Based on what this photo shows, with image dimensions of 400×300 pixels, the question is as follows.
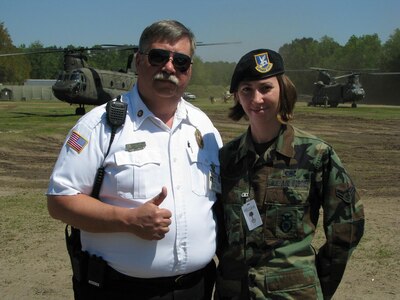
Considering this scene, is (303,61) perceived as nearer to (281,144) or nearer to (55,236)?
(55,236)

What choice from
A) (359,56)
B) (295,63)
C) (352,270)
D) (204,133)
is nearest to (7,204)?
(352,270)

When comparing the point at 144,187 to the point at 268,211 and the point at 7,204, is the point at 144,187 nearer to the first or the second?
the point at 268,211

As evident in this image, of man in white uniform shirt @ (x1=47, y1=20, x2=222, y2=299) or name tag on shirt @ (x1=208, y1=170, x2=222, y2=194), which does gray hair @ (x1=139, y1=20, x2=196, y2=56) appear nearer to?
man in white uniform shirt @ (x1=47, y1=20, x2=222, y2=299)

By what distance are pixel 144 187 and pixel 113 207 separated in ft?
0.54

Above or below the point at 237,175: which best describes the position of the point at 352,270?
below

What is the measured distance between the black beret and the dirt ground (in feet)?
8.74

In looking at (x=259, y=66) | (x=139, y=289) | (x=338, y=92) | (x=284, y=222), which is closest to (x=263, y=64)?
(x=259, y=66)

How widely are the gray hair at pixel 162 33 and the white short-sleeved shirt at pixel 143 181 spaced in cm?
23

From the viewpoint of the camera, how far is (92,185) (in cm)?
233

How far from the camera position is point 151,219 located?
2230 millimetres

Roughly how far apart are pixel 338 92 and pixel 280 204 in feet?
138

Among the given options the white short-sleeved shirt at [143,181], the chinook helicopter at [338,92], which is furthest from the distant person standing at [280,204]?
the chinook helicopter at [338,92]

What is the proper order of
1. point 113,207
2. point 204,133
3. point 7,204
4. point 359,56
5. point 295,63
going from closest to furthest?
point 113,207, point 204,133, point 7,204, point 359,56, point 295,63

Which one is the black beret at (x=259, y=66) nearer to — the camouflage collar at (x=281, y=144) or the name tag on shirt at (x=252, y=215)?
the camouflage collar at (x=281, y=144)
